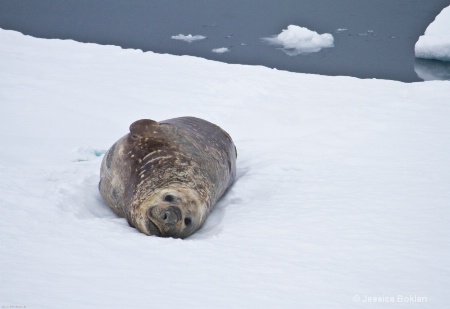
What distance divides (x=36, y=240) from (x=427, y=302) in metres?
1.99

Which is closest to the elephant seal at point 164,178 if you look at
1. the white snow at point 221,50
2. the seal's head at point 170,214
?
the seal's head at point 170,214

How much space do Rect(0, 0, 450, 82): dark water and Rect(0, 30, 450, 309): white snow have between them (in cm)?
420

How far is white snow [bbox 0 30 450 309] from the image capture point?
275 centimetres

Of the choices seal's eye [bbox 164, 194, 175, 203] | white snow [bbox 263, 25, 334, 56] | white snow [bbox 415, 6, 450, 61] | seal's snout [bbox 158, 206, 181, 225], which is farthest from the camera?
white snow [bbox 263, 25, 334, 56]

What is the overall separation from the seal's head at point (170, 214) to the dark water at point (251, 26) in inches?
333

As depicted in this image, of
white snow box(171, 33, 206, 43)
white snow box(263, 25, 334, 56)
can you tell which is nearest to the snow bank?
white snow box(263, 25, 334, 56)

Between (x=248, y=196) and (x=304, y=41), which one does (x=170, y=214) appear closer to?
(x=248, y=196)

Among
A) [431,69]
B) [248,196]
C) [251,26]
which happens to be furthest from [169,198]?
[251,26]

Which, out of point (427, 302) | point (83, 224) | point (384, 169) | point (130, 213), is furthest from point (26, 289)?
point (384, 169)

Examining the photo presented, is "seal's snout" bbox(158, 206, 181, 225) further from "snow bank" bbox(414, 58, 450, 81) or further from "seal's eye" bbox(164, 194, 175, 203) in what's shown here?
"snow bank" bbox(414, 58, 450, 81)

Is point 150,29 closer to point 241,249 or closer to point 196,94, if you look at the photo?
point 196,94

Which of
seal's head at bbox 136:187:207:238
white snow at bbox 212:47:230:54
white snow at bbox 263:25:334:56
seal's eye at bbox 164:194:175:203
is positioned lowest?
seal's head at bbox 136:187:207:238

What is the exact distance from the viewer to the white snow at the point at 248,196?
275 cm

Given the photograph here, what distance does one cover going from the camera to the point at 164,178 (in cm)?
386
